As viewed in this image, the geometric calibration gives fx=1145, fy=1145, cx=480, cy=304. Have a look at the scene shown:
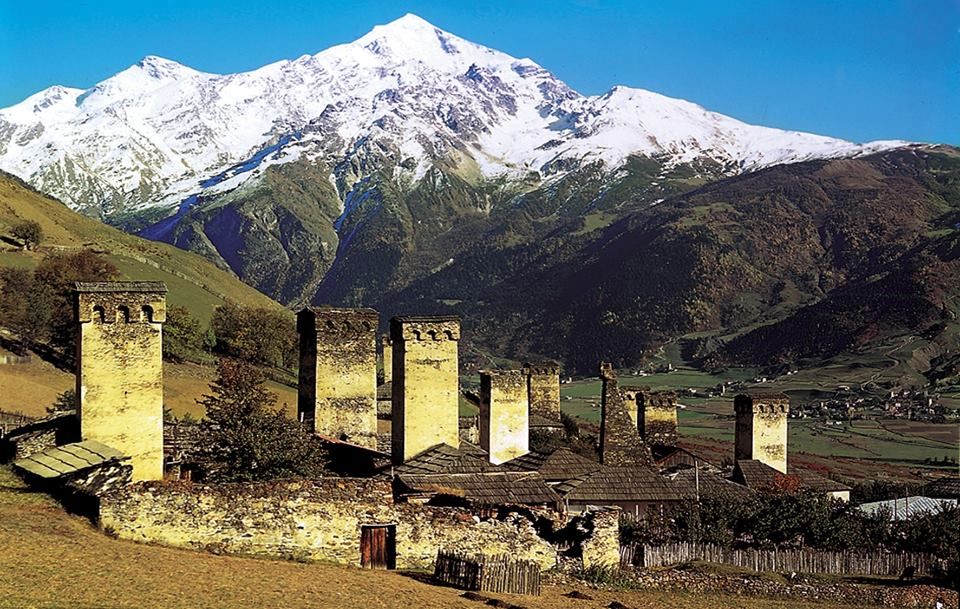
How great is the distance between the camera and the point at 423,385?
35781 mm

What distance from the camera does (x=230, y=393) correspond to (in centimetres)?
4266

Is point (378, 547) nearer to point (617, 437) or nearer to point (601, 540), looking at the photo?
point (601, 540)

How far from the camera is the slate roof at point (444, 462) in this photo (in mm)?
32250

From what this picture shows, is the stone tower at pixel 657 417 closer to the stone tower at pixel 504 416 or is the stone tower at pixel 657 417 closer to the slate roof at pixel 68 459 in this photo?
the stone tower at pixel 504 416

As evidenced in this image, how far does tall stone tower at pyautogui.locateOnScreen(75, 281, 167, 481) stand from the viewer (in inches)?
1100

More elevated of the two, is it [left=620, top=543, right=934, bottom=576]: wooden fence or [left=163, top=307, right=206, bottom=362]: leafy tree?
[left=163, top=307, right=206, bottom=362]: leafy tree

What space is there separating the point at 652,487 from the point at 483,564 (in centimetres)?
1484

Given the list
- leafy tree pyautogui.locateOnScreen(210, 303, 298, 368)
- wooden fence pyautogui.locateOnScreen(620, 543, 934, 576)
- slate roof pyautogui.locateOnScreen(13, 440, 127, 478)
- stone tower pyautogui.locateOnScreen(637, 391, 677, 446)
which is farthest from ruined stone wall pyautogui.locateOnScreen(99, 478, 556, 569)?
leafy tree pyautogui.locateOnScreen(210, 303, 298, 368)

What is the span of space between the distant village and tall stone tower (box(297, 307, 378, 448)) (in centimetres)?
5

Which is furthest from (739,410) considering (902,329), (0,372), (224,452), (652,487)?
(902,329)

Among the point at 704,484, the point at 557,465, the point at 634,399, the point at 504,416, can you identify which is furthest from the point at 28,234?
the point at 704,484

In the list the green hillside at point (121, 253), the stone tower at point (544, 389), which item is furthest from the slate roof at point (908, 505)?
the green hillside at point (121, 253)

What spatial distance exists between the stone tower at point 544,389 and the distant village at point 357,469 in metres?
15.1

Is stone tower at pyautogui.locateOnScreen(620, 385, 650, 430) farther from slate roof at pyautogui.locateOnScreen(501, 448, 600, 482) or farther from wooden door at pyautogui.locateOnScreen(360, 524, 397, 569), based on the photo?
wooden door at pyautogui.locateOnScreen(360, 524, 397, 569)
